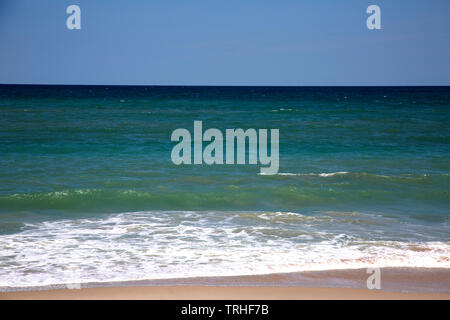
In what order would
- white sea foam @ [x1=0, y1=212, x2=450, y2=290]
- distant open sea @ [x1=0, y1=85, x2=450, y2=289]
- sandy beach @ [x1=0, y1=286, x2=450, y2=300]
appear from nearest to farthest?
sandy beach @ [x1=0, y1=286, x2=450, y2=300]
white sea foam @ [x1=0, y1=212, x2=450, y2=290]
distant open sea @ [x1=0, y1=85, x2=450, y2=289]

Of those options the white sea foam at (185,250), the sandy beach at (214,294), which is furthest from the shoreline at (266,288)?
the white sea foam at (185,250)

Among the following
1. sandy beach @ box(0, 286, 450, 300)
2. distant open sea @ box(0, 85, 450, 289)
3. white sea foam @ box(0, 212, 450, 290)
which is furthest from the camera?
distant open sea @ box(0, 85, 450, 289)

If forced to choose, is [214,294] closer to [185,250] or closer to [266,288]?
[266,288]

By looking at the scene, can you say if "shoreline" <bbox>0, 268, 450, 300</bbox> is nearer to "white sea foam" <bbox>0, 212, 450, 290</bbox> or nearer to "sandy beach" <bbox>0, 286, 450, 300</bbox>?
"sandy beach" <bbox>0, 286, 450, 300</bbox>

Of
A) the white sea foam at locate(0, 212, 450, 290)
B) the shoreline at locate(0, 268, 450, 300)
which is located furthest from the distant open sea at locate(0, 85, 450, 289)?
the shoreline at locate(0, 268, 450, 300)

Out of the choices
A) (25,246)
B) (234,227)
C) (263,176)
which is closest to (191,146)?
(263,176)

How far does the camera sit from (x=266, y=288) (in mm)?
5836

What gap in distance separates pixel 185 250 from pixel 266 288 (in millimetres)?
1935

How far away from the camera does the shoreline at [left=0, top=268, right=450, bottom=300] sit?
5574 millimetres

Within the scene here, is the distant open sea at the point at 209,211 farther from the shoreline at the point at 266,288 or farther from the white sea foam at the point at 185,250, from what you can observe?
the shoreline at the point at 266,288

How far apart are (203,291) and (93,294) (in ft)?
4.25

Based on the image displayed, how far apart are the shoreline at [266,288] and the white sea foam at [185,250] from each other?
24 cm

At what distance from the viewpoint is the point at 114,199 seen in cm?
1138

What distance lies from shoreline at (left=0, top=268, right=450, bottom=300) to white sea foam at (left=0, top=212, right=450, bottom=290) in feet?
0.80
